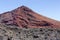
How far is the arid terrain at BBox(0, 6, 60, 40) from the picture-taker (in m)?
16.5

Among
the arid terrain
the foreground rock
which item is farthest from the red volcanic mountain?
the foreground rock

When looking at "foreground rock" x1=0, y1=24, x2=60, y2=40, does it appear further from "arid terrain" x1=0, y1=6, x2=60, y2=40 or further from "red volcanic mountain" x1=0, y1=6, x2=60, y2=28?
"red volcanic mountain" x1=0, y1=6, x2=60, y2=28

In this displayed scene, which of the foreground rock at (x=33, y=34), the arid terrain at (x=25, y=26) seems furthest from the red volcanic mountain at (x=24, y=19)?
the foreground rock at (x=33, y=34)

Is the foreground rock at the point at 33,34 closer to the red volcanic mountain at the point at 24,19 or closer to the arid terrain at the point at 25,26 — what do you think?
the arid terrain at the point at 25,26

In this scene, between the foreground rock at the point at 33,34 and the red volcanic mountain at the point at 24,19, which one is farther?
the red volcanic mountain at the point at 24,19

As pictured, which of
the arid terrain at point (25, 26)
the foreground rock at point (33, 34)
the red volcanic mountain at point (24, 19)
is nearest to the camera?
the arid terrain at point (25, 26)

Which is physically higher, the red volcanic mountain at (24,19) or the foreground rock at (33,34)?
the red volcanic mountain at (24,19)

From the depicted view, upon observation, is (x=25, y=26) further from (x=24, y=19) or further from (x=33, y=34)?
(x=33, y=34)

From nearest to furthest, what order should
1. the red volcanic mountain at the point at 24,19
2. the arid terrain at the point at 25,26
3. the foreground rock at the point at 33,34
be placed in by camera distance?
the arid terrain at the point at 25,26 → the foreground rock at the point at 33,34 → the red volcanic mountain at the point at 24,19

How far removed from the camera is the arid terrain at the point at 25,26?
54.1ft

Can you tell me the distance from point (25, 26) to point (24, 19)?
0.90 meters

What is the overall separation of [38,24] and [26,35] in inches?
200

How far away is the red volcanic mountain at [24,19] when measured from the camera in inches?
864

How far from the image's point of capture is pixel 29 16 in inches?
936
